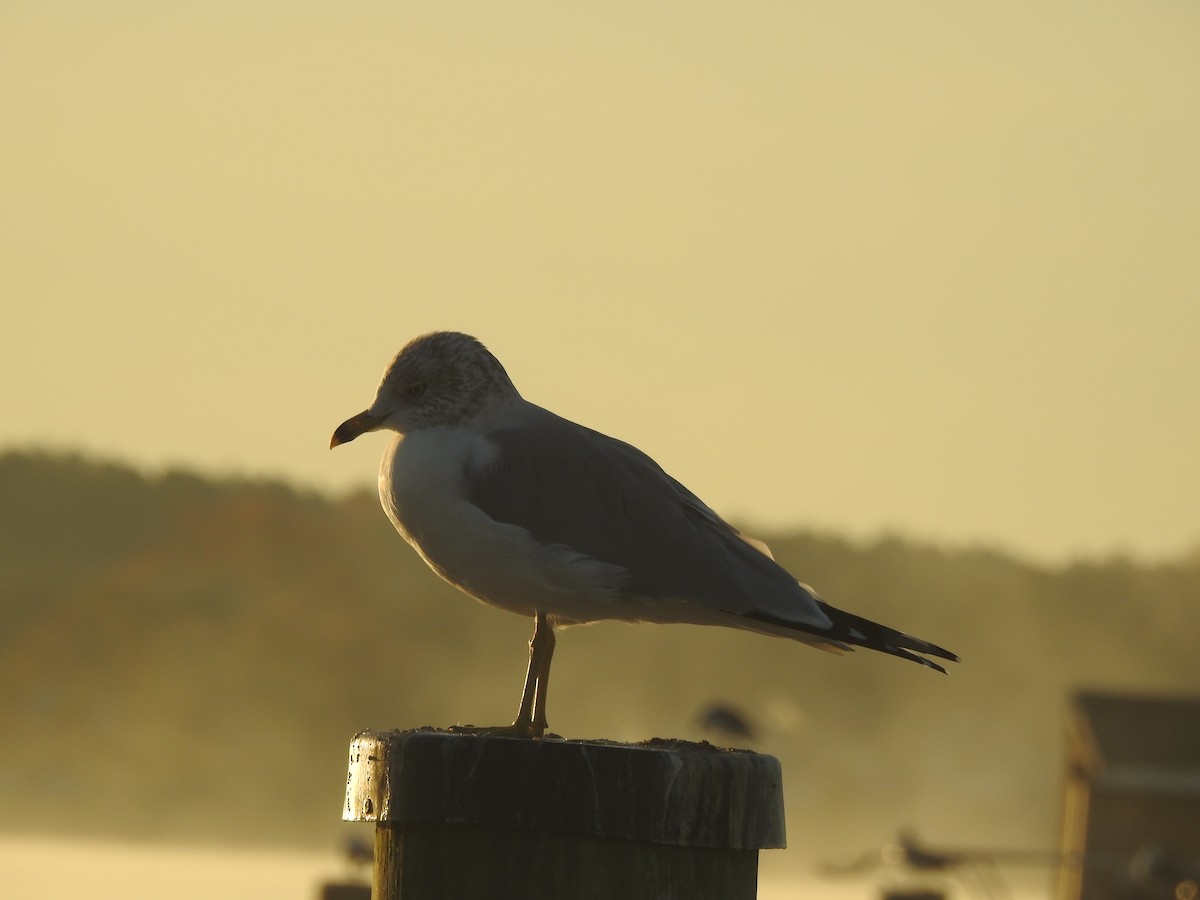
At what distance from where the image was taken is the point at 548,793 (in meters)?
3.77

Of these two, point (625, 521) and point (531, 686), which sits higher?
point (625, 521)

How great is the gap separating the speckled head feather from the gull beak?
0.21 ft

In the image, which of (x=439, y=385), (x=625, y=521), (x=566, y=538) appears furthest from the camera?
(x=439, y=385)

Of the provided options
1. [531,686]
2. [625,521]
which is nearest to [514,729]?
[531,686]

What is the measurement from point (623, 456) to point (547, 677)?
675 mm

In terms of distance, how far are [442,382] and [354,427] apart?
0.33m

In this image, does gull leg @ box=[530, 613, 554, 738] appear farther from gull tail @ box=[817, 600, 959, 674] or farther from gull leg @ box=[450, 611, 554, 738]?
gull tail @ box=[817, 600, 959, 674]

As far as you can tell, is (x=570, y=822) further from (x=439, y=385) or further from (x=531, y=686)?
(x=439, y=385)

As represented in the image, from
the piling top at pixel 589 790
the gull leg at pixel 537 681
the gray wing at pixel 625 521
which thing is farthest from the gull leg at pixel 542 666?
the piling top at pixel 589 790

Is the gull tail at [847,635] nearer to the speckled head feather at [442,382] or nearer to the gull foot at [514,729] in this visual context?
the gull foot at [514,729]

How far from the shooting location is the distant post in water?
147 inches

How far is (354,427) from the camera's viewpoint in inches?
231

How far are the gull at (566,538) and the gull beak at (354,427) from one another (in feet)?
0.56

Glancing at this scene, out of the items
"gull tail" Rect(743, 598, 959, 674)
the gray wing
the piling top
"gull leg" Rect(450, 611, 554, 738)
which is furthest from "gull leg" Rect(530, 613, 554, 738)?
the piling top
